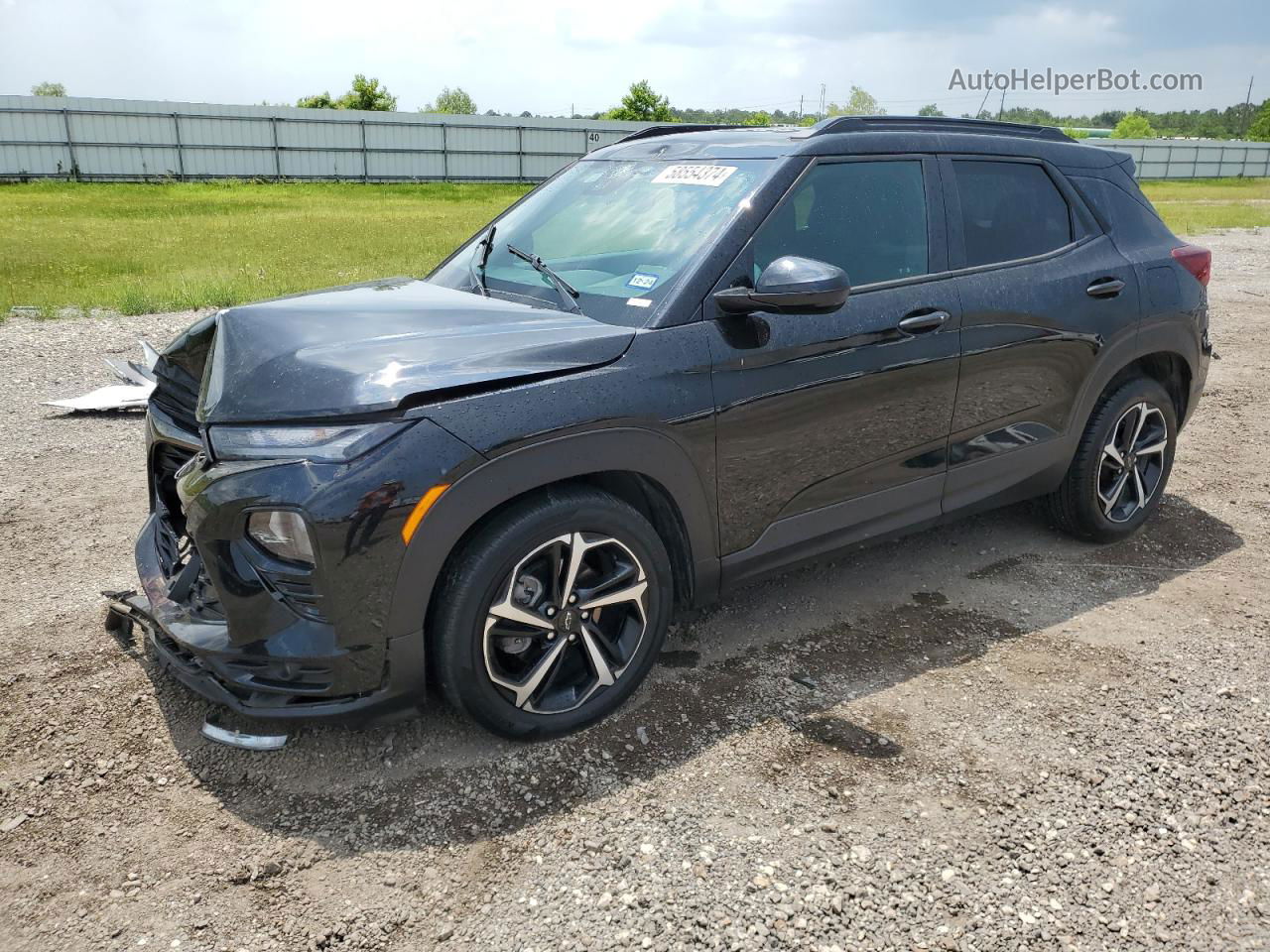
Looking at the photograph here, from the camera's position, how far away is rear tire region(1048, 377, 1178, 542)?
182 inches

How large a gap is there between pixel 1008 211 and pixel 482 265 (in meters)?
2.18

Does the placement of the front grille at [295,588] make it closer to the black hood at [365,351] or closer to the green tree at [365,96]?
the black hood at [365,351]

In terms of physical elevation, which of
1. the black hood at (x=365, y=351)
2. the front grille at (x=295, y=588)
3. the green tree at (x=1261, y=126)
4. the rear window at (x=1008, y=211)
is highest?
the green tree at (x=1261, y=126)

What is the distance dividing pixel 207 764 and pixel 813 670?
2.06 meters

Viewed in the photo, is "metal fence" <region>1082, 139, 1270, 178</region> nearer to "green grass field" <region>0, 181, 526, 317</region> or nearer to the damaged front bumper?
"green grass field" <region>0, 181, 526, 317</region>

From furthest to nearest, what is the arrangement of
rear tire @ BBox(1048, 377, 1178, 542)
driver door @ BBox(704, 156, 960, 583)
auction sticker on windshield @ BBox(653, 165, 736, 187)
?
1. rear tire @ BBox(1048, 377, 1178, 542)
2. auction sticker on windshield @ BBox(653, 165, 736, 187)
3. driver door @ BBox(704, 156, 960, 583)

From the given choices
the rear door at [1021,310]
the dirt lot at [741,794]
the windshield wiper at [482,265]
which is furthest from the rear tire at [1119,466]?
the windshield wiper at [482,265]

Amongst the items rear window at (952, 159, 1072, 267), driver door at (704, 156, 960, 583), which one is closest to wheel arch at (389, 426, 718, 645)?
driver door at (704, 156, 960, 583)

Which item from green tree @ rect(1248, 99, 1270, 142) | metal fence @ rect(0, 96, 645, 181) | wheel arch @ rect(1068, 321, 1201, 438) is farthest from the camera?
green tree @ rect(1248, 99, 1270, 142)

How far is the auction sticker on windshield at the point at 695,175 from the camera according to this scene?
3676mm

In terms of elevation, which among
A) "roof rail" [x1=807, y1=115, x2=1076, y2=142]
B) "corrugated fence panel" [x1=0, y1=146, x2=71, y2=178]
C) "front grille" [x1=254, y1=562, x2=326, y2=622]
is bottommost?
"front grille" [x1=254, y1=562, x2=326, y2=622]

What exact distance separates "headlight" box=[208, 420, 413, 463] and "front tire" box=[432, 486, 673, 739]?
424mm

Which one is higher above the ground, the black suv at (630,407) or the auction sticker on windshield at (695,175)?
the auction sticker on windshield at (695,175)

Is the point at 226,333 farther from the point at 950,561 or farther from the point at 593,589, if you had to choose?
the point at 950,561
